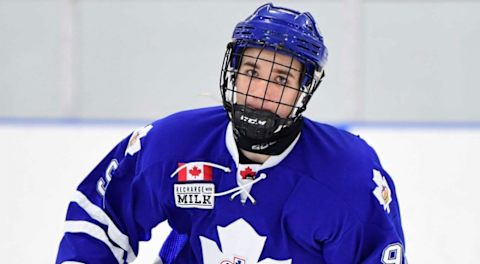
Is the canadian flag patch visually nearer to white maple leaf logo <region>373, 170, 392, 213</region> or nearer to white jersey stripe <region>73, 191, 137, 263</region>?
white jersey stripe <region>73, 191, 137, 263</region>

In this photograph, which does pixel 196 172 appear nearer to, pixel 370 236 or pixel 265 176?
pixel 265 176

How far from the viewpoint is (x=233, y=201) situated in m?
1.91

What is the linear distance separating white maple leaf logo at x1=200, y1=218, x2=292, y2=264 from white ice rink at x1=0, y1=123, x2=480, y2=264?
882mm

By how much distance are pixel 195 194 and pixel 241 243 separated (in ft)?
0.46

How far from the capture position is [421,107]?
19.9 ft

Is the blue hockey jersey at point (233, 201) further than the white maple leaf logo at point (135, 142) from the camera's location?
No

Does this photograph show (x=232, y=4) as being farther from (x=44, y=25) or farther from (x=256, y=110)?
(x=256, y=110)

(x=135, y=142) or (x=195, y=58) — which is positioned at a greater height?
(x=135, y=142)

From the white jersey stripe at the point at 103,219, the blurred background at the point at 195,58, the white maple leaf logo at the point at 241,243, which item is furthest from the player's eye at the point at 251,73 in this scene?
the blurred background at the point at 195,58

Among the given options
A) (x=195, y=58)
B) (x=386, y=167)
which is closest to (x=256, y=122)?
(x=386, y=167)

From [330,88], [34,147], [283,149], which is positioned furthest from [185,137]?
[330,88]

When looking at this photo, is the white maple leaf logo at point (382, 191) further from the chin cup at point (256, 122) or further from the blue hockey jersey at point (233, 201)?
the chin cup at point (256, 122)

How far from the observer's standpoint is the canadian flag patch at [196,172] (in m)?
1.95

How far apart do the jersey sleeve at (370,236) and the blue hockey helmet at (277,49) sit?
0.22m
